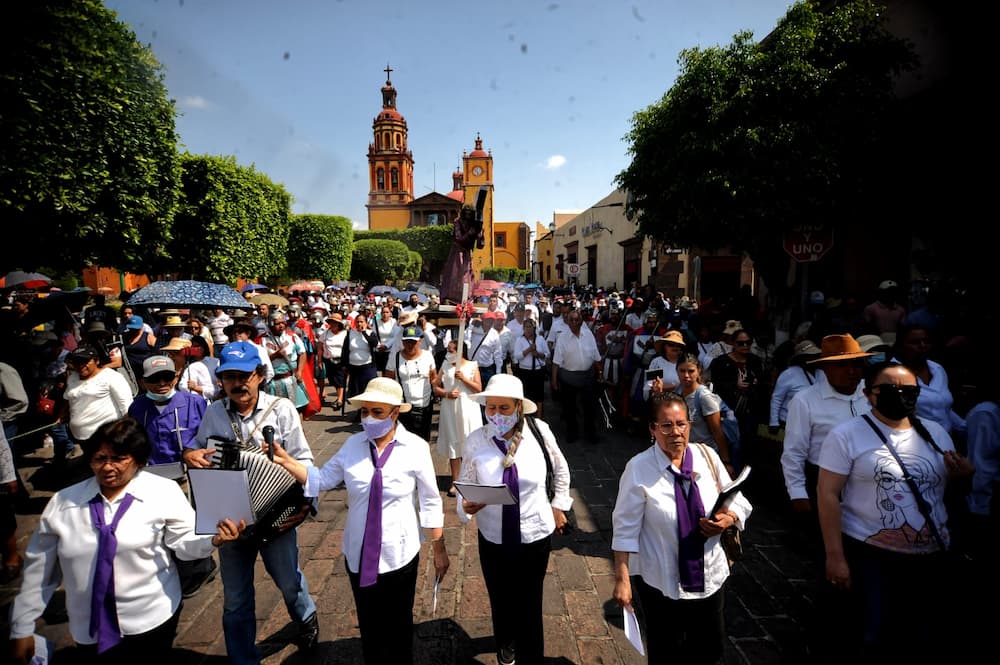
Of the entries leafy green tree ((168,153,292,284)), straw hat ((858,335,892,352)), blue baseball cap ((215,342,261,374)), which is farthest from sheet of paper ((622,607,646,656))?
leafy green tree ((168,153,292,284))

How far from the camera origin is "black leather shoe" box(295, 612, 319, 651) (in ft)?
10.8

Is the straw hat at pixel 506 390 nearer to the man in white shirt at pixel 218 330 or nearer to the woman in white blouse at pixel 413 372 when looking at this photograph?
the woman in white blouse at pixel 413 372

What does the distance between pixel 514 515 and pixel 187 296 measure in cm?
743

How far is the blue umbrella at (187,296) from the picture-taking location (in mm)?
7895

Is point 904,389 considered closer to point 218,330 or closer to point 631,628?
point 631,628

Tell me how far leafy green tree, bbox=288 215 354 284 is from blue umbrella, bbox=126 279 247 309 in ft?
87.3

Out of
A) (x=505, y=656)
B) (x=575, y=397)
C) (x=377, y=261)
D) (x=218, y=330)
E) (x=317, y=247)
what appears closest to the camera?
(x=505, y=656)

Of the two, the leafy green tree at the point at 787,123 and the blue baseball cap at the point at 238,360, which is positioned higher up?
the leafy green tree at the point at 787,123

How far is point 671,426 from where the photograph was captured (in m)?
2.60

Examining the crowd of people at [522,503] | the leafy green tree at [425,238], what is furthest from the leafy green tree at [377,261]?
the crowd of people at [522,503]

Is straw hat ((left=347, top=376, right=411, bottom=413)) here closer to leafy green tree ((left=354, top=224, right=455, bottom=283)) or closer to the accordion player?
the accordion player

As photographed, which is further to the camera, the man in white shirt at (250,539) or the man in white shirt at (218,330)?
the man in white shirt at (218,330)

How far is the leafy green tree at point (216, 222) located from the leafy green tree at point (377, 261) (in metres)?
30.3

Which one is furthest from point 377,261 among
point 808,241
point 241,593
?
point 241,593
